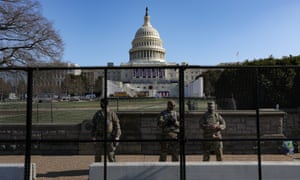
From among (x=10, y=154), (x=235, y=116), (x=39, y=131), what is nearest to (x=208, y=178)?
(x=235, y=116)

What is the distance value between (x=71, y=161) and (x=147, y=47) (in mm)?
104505

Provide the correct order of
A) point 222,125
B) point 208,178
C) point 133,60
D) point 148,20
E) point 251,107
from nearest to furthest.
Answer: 1. point 208,178
2. point 251,107
3. point 222,125
4. point 133,60
5. point 148,20

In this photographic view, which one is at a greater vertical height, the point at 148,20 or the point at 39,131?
the point at 148,20

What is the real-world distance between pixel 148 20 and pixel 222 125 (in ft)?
407

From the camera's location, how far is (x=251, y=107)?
19.0ft

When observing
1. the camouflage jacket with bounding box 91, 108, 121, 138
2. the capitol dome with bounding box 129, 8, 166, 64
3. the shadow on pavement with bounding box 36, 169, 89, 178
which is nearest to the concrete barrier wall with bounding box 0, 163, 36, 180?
the shadow on pavement with bounding box 36, 169, 89, 178

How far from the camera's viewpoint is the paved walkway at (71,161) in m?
6.43

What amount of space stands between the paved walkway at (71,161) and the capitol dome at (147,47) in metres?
99.8

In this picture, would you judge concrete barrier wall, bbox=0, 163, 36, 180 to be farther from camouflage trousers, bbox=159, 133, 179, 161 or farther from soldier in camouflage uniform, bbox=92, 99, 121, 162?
camouflage trousers, bbox=159, 133, 179, 161

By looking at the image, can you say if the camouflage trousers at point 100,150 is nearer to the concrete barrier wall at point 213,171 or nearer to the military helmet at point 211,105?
the concrete barrier wall at point 213,171

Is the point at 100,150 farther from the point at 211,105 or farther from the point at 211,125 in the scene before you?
the point at 211,105

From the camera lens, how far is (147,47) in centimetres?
11038

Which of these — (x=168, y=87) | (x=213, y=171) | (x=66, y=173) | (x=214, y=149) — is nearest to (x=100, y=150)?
(x=66, y=173)

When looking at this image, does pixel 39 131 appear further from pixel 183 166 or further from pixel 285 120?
pixel 285 120
